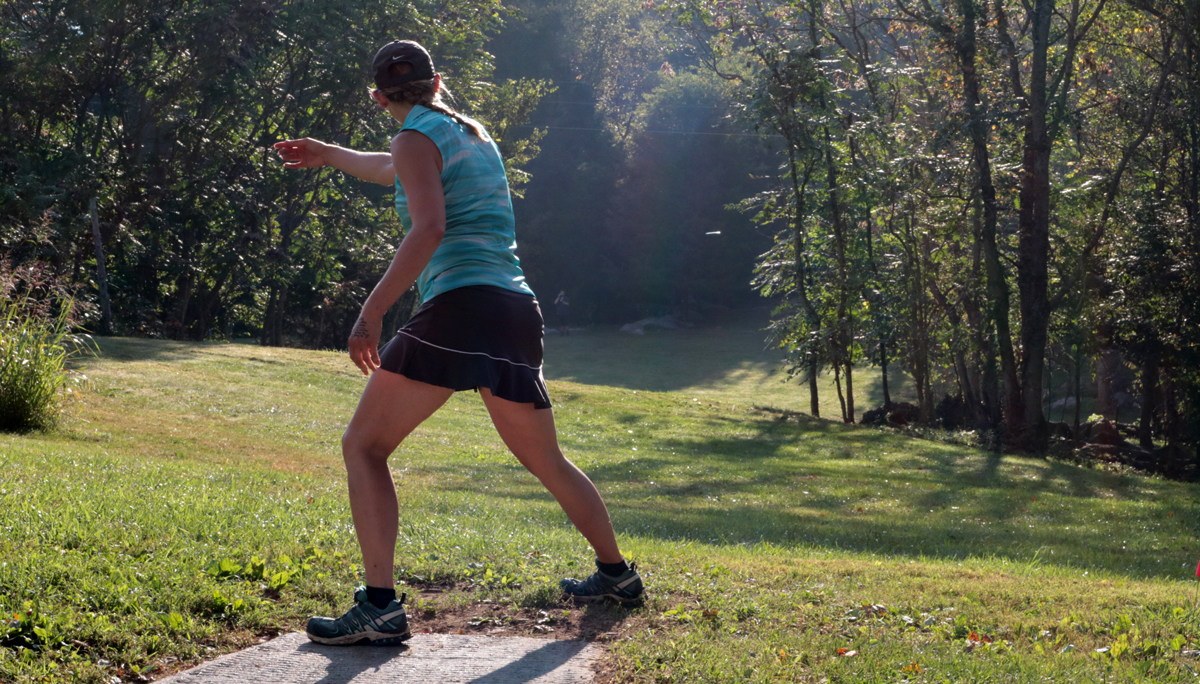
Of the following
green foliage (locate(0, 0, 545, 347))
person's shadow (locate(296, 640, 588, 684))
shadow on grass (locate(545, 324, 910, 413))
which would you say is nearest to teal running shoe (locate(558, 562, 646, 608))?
person's shadow (locate(296, 640, 588, 684))

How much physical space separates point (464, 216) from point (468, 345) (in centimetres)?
45

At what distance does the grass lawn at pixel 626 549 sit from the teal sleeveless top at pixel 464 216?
134cm

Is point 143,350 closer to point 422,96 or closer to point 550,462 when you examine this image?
point 422,96

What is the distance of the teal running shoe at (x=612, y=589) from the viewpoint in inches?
147

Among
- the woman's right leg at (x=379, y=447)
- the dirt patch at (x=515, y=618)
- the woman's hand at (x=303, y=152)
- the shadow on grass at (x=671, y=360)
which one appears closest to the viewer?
the woman's right leg at (x=379, y=447)

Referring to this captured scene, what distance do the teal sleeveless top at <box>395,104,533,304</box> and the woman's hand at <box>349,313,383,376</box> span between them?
23cm

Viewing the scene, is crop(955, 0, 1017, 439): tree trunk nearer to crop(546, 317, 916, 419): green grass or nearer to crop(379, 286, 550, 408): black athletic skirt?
crop(546, 317, 916, 419): green grass

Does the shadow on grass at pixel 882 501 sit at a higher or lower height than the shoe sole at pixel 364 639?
lower

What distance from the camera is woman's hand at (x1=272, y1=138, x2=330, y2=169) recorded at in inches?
156

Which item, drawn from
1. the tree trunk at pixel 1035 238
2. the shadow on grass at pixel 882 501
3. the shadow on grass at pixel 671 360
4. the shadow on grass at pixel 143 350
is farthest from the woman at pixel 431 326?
the shadow on grass at pixel 671 360

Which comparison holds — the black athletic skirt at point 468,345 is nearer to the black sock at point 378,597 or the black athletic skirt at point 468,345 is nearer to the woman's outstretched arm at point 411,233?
the woman's outstretched arm at point 411,233

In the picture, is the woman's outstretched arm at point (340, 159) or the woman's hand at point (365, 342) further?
the woman's outstretched arm at point (340, 159)

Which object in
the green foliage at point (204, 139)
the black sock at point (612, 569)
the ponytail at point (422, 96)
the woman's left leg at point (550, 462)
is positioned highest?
the green foliage at point (204, 139)

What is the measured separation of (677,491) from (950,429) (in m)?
12.6
